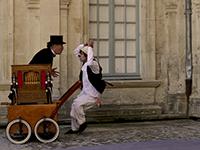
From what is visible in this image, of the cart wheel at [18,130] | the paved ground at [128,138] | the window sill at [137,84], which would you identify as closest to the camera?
the paved ground at [128,138]

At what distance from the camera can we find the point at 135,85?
44.2 ft

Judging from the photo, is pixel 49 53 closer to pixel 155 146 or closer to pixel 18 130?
pixel 18 130

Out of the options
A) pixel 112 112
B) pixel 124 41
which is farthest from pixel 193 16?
pixel 112 112

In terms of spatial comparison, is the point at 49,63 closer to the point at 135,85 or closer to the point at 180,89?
the point at 135,85

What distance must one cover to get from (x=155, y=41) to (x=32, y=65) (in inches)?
194

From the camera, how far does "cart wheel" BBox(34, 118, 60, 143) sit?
31.8ft

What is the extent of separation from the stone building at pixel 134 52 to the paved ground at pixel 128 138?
0.91m

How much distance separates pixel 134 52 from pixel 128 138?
13.2 ft

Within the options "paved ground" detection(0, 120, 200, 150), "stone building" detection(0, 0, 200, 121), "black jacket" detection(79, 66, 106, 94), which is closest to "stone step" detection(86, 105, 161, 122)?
"stone building" detection(0, 0, 200, 121)

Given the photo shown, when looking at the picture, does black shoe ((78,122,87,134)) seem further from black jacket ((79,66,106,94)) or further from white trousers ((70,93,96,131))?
black jacket ((79,66,106,94))

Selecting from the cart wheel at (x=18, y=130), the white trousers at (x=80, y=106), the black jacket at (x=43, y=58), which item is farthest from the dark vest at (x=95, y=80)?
the cart wheel at (x=18, y=130)

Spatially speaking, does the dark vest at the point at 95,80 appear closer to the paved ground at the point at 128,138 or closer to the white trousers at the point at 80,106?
the white trousers at the point at 80,106

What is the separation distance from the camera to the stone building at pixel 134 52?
42.4 ft

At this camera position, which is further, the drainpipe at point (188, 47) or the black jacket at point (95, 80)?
the drainpipe at point (188, 47)
